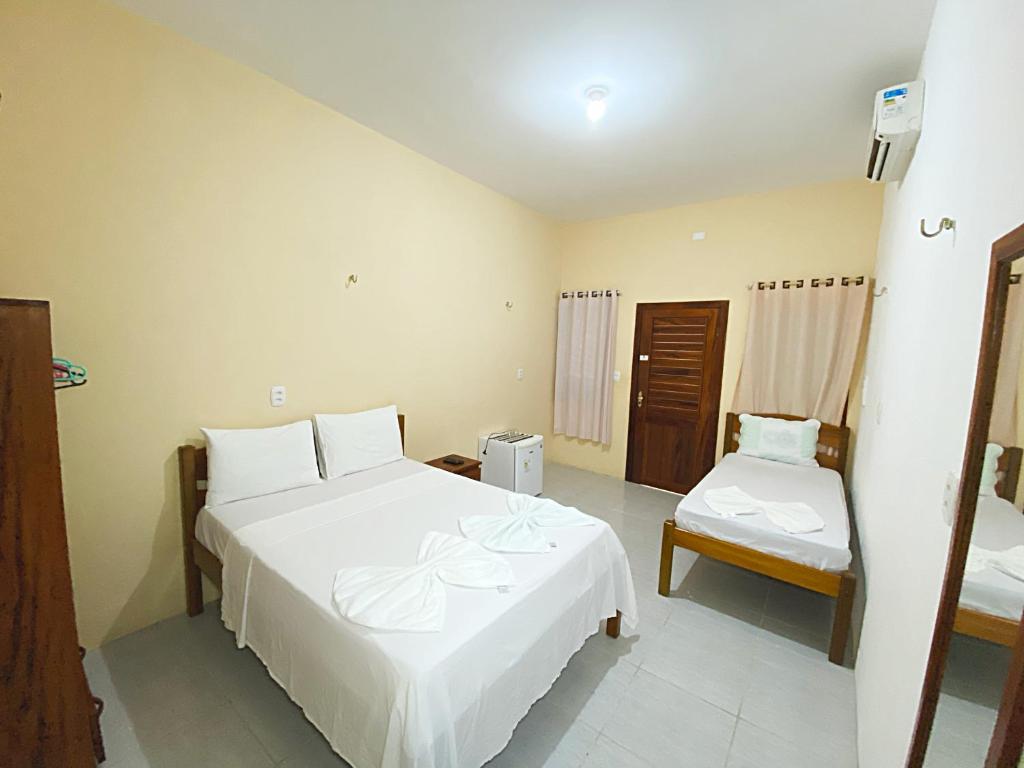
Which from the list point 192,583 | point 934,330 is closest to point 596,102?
point 934,330

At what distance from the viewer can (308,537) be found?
176 centimetres

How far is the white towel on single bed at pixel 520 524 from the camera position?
Result: 1.74 metres

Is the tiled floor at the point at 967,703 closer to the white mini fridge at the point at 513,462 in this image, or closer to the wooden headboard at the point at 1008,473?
the wooden headboard at the point at 1008,473

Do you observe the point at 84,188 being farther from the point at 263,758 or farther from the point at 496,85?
the point at 263,758

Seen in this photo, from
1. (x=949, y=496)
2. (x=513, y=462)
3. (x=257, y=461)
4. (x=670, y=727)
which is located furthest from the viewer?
(x=513, y=462)

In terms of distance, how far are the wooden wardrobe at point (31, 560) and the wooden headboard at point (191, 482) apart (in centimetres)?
99

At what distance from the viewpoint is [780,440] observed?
3357 mm

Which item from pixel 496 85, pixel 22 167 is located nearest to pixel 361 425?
pixel 22 167

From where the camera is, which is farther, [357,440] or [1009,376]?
[357,440]

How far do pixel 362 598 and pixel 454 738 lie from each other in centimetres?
49

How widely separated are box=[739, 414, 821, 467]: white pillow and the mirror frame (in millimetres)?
2827

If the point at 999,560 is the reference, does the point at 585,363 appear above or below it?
above

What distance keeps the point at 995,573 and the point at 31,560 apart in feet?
6.86

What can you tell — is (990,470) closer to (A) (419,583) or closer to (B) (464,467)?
(A) (419,583)
